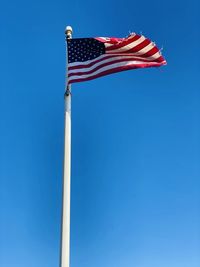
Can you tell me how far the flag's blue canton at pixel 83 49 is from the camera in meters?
14.8

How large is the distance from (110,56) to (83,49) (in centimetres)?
84

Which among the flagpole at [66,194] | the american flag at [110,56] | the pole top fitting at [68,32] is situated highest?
the pole top fitting at [68,32]

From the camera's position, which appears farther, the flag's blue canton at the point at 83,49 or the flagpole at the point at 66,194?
the flag's blue canton at the point at 83,49

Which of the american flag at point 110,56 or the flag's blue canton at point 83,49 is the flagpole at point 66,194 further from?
the flag's blue canton at point 83,49

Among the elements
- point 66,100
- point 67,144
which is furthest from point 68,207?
point 66,100

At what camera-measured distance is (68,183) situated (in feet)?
42.5

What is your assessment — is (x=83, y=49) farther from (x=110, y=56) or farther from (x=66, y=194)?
(x=66, y=194)

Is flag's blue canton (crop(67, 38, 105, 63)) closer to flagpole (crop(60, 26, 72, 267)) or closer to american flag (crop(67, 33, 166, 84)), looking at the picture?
american flag (crop(67, 33, 166, 84))

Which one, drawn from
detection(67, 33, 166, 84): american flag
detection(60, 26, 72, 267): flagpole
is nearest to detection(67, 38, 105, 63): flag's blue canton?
detection(67, 33, 166, 84): american flag

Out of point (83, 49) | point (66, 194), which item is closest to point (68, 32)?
point (83, 49)

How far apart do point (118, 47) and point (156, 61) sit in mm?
1119

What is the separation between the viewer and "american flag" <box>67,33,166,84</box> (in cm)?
1455

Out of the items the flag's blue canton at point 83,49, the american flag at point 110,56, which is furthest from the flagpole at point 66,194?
the flag's blue canton at point 83,49

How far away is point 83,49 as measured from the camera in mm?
14984
